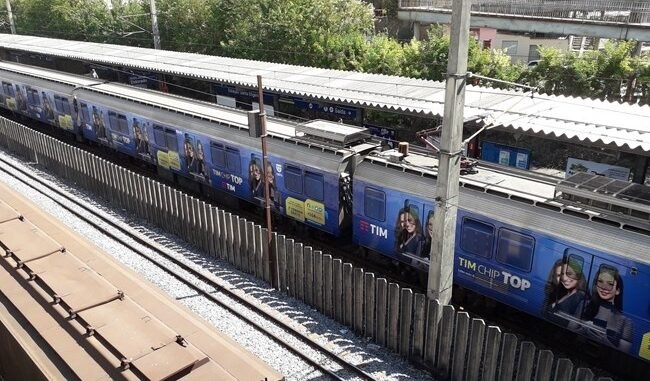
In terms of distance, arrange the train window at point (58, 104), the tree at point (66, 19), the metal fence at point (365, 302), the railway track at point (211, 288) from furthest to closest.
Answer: the tree at point (66, 19)
the train window at point (58, 104)
the railway track at point (211, 288)
the metal fence at point (365, 302)

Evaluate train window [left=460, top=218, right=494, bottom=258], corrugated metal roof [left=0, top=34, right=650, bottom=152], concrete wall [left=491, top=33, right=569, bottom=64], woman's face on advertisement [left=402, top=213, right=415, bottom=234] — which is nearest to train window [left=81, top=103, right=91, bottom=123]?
corrugated metal roof [left=0, top=34, right=650, bottom=152]

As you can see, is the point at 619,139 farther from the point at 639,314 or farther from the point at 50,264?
the point at 50,264

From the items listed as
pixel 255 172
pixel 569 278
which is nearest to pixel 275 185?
pixel 255 172

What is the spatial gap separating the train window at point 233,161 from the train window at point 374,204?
5.27 m

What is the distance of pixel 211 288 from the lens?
1327cm

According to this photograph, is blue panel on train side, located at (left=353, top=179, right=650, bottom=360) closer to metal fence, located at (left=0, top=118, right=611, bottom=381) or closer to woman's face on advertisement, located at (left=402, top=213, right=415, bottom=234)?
woman's face on advertisement, located at (left=402, top=213, right=415, bottom=234)

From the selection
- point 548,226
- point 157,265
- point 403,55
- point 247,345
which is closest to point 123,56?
point 403,55

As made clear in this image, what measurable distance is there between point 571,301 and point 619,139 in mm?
5516

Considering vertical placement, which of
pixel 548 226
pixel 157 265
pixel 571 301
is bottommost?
pixel 157 265

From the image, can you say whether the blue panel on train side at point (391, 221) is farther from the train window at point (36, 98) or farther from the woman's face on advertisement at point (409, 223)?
the train window at point (36, 98)

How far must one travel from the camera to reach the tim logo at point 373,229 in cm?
1359

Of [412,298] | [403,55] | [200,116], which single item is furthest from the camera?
[403,55]

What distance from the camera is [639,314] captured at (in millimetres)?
9453

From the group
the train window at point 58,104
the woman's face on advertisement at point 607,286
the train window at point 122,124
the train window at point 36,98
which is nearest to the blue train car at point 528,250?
the woman's face on advertisement at point 607,286
